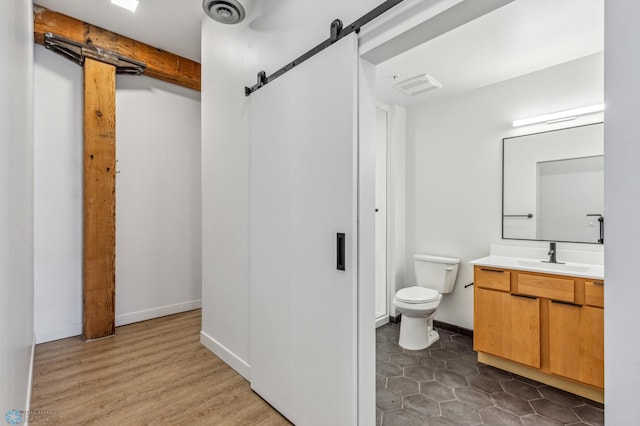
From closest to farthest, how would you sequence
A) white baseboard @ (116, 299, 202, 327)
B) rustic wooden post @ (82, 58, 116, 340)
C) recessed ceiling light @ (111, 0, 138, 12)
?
recessed ceiling light @ (111, 0, 138, 12)
rustic wooden post @ (82, 58, 116, 340)
white baseboard @ (116, 299, 202, 327)

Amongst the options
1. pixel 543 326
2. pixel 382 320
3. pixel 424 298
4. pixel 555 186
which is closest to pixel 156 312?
pixel 382 320

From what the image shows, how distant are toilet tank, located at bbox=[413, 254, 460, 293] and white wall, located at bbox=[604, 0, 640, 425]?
2431 millimetres

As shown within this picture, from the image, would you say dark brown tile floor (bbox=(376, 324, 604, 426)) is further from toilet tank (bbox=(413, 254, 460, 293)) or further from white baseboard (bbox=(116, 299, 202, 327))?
white baseboard (bbox=(116, 299, 202, 327))

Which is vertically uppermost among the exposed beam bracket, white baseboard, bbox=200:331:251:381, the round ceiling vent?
the exposed beam bracket

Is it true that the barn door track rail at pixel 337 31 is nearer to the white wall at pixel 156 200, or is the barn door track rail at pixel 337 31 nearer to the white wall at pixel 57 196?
the white wall at pixel 156 200

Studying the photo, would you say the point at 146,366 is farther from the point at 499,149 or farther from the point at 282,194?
the point at 499,149

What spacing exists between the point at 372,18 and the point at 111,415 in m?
2.57

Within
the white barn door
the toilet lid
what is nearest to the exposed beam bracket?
the white barn door

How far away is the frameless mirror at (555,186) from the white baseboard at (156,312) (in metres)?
3.59

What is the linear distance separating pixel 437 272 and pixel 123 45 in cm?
394

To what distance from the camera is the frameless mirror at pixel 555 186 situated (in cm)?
241

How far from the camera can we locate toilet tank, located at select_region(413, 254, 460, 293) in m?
3.10

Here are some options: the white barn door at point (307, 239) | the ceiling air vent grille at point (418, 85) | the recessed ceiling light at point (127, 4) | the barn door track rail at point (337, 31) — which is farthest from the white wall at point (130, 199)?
the ceiling air vent grille at point (418, 85)

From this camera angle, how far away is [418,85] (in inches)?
117
